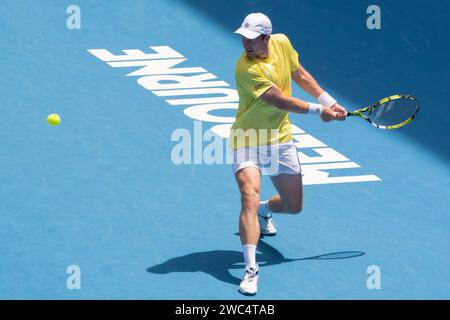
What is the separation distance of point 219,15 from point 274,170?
591 cm

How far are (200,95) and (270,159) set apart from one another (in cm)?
391

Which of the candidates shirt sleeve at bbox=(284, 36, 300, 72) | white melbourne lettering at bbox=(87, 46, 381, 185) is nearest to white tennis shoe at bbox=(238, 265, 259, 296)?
shirt sleeve at bbox=(284, 36, 300, 72)

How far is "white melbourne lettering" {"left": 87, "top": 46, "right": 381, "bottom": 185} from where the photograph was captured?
1443cm

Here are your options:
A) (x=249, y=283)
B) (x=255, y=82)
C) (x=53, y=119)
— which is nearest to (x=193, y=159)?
(x=53, y=119)

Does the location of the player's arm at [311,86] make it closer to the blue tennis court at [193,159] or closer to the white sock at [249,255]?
the blue tennis court at [193,159]

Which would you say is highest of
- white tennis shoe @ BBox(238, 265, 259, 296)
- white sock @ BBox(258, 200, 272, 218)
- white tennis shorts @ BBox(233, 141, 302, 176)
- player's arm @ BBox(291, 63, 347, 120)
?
player's arm @ BBox(291, 63, 347, 120)

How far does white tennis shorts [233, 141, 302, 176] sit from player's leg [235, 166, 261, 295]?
0.12 meters

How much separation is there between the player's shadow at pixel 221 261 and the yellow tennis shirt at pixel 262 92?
41.4 inches

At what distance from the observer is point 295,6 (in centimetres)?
1817

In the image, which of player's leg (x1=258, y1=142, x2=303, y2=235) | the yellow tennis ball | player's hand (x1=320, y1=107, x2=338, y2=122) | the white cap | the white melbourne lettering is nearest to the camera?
the white cap

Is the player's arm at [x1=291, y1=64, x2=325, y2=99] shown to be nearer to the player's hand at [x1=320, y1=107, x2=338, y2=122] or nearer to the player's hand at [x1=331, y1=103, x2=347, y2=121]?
the player's hand at [x1=331, y1=103, x2=347, y2=121]

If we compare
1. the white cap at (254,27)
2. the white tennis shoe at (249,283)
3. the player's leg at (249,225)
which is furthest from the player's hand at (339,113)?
the white tennis shoe at (249,283)

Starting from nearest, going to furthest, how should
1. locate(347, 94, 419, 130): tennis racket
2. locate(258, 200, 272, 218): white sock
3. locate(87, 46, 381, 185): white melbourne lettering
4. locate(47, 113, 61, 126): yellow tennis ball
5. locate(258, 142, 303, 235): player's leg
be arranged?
1. locate(258, 142, 303, 235): player's leg
2. locate(347, 94, 419, 130): tennis racket
3. locate(258, 200, 272, 218): white sock
4. locate(87, 46, 381, 185): white melbourne lettering
5. locate(47, 113, 61, 126): yellow tennis ball

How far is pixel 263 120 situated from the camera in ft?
39.8
